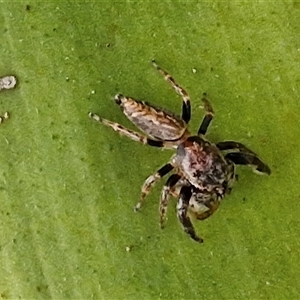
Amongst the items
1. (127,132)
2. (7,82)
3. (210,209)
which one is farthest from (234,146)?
(7,82)

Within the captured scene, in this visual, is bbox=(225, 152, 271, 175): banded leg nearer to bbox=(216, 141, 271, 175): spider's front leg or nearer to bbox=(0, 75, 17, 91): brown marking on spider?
bbox=(216, 141, 271, 175): spider's front leg

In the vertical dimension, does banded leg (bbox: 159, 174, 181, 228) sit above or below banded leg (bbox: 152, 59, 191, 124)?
below

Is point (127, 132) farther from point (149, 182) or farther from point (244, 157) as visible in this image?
point (244, 157)

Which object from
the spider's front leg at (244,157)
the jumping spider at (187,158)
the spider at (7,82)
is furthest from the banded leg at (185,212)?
the spider at (7,82)

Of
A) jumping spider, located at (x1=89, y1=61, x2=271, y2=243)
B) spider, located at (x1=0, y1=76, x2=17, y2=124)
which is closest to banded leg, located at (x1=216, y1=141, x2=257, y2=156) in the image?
jumping spider, located at (x1=89, y1=61, x2=271, y2=243)

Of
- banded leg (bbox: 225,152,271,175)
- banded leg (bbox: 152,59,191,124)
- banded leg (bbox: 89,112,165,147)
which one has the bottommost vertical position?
banded leg (bbox: 89,112,165,147)
